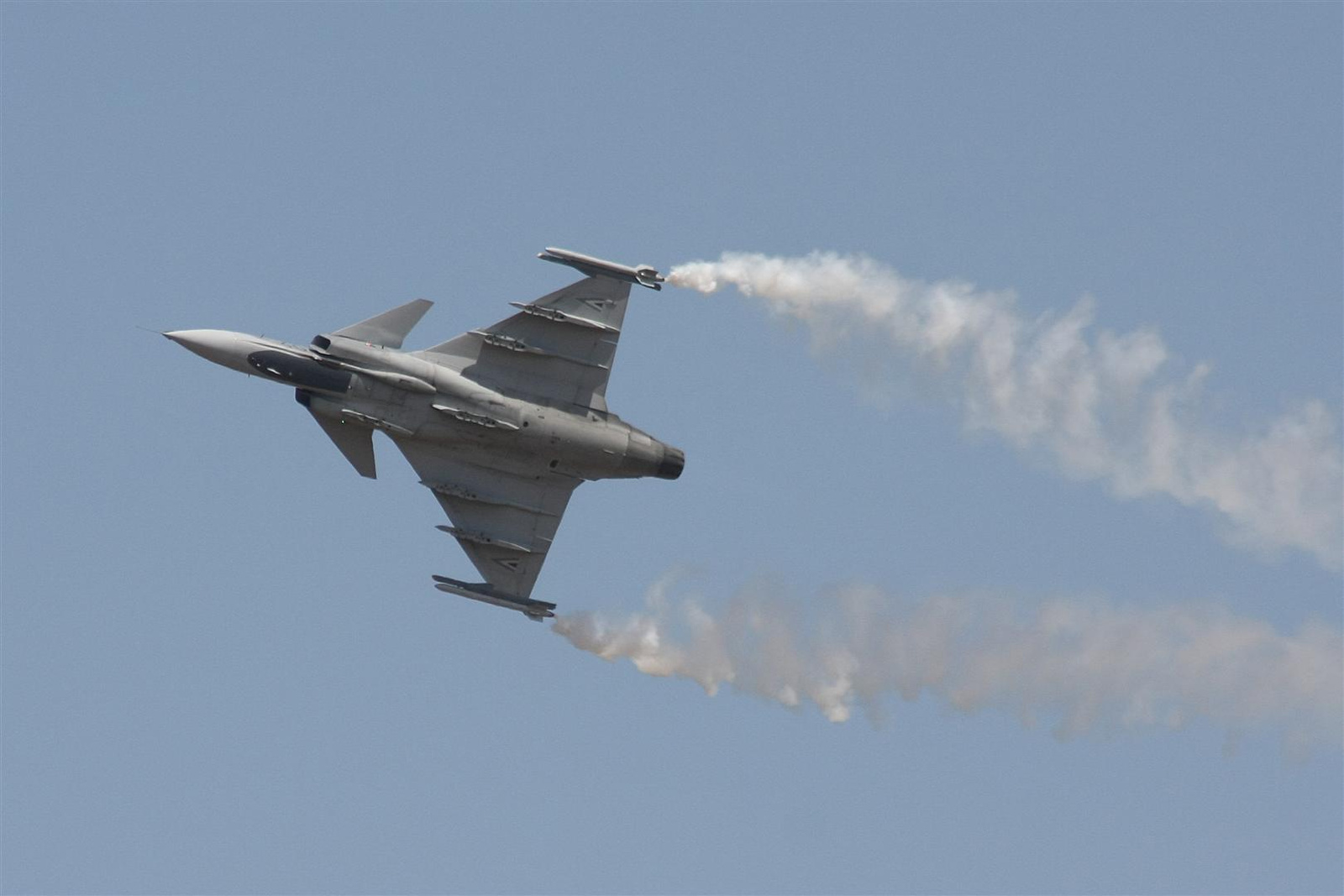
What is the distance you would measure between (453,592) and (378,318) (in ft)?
20.9

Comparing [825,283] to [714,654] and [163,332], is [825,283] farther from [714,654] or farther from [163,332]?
[163,332]

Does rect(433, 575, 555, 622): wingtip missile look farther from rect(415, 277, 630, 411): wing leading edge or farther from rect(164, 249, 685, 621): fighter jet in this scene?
rect(415, 277, 630, 411): wing leading edge

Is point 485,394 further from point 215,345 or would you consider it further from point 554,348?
point 215,345

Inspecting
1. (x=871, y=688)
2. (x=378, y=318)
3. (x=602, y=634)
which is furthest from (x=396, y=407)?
(x=871, y=688)

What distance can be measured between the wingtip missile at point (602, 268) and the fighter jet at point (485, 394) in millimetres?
25

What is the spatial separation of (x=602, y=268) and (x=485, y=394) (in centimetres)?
362

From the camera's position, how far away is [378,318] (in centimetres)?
5472

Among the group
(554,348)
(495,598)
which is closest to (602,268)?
(554,348)

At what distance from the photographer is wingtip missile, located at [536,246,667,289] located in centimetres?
5512

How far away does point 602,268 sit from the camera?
182 ft

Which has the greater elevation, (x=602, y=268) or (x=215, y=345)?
(x=602, y=268)

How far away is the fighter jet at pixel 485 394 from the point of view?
5416 cm

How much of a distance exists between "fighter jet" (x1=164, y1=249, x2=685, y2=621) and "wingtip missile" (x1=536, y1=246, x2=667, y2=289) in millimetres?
25

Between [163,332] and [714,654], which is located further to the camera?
[714,654]
